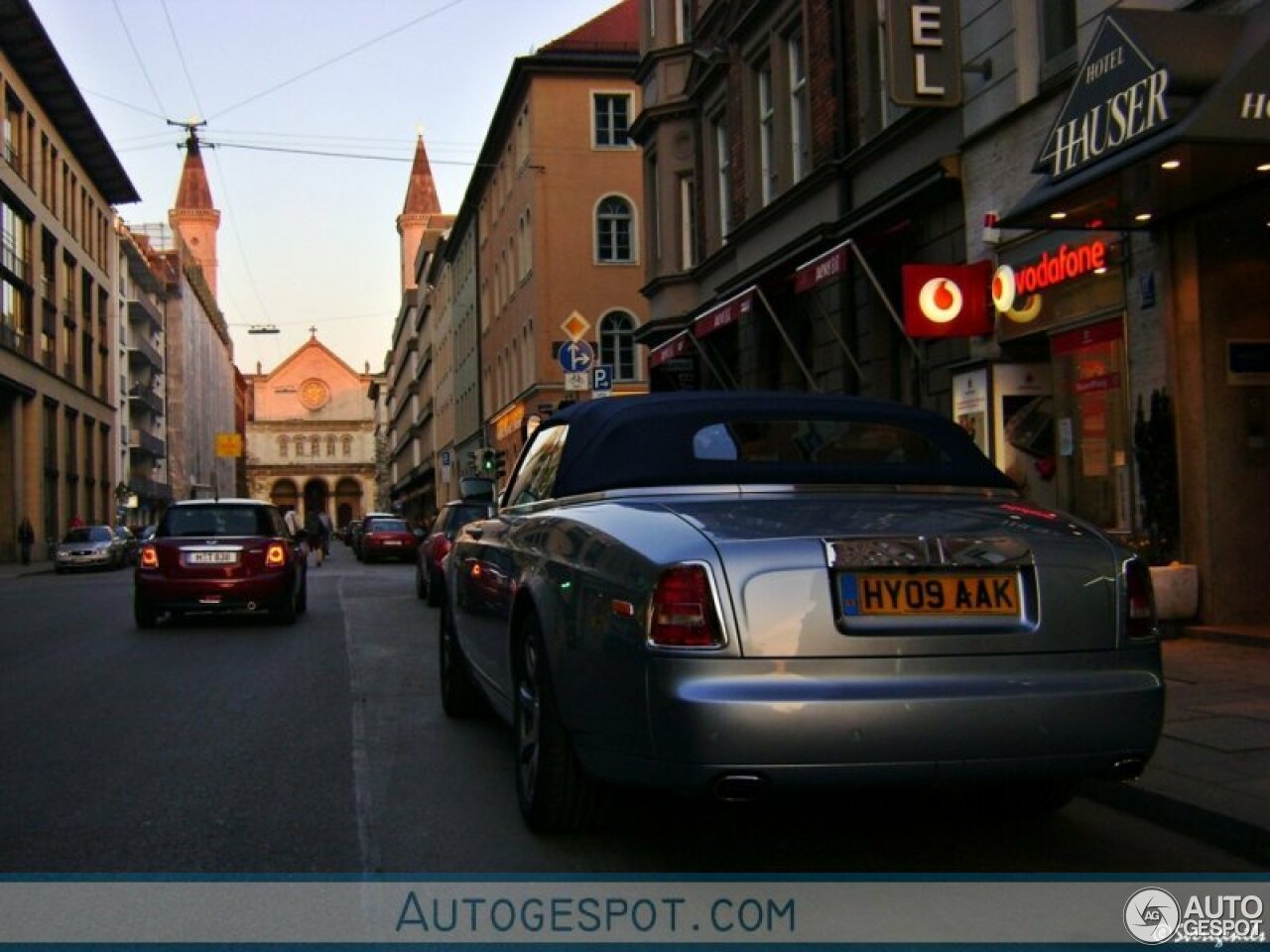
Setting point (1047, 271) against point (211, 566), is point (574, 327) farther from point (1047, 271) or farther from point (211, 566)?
point (1047, 271)

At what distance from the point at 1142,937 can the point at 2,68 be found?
4851cm

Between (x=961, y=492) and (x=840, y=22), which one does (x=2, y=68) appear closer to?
(x=840, y=22)

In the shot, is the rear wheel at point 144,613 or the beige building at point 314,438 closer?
the rear wheel at point 144,613

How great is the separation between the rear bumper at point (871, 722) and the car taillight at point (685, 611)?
7cm

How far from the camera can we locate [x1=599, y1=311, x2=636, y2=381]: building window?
41.4 meters

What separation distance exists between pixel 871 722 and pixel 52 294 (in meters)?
52.6

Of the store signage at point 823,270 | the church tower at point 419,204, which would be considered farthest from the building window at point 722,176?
the church tower at point 419,204

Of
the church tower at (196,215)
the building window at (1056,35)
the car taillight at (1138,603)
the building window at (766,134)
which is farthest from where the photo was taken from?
the church tower at (196,215)

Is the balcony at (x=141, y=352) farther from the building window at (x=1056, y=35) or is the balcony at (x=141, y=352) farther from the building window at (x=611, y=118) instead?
the building window at (x=1056, y=35)

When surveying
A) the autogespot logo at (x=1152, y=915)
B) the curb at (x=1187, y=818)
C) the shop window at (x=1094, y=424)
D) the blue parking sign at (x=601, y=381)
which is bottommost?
the autogespot logo at (x=1152, y=915)

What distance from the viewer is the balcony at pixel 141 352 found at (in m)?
71.5

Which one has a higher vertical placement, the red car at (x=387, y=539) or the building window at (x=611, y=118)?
the building window at (x=611, y=118)

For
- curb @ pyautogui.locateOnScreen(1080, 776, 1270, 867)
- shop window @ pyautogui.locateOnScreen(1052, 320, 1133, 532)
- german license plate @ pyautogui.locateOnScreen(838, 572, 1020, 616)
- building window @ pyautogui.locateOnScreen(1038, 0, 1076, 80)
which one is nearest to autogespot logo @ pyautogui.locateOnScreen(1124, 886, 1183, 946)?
curb @ pyautogui.locateOnScreen(1080, 776, 1270, 867)

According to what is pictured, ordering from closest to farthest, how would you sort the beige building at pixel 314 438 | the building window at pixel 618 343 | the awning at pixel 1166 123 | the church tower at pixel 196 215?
the awning at pixel 1166 123
the building window at pixel 618 343
the church tower at pixel 196 215
the beige building at pixel 314 438
